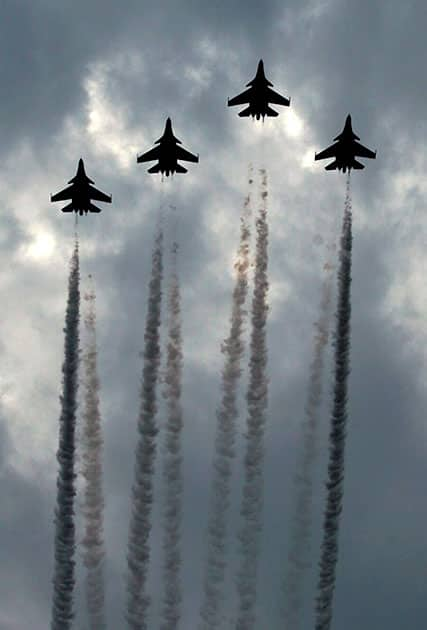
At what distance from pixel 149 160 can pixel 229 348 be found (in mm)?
19198

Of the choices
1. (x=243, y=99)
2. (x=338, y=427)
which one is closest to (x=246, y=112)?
(x=243, y=99)

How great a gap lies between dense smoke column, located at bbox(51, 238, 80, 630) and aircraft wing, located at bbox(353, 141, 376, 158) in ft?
90.2

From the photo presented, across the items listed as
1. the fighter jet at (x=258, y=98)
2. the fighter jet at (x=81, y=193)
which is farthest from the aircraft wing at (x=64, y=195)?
the fighter jet at (x=258, y=98)

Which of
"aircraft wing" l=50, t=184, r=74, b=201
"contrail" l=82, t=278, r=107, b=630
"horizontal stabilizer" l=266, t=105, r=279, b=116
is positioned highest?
"horizontal stabilizer" l=266, t=105, r=279, b=116

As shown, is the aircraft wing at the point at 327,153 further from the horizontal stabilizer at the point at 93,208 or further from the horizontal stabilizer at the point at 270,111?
the horizontal stabilizer at the point at 93,208

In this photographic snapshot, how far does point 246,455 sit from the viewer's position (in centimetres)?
12794

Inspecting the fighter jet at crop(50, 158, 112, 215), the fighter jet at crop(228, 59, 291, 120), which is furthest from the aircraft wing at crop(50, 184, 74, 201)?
the fighter jet at crop(228, 59, 291, 120)

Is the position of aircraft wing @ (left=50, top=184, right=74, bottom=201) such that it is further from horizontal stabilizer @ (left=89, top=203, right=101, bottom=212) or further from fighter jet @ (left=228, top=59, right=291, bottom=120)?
fighter jet @ (left=228, top=59, right=291, bottom=120)

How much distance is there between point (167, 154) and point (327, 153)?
14.9 meters

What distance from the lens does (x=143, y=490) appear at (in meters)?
126

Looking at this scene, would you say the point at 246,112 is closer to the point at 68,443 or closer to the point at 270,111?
the point at 270,111

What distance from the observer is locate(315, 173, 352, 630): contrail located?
121m

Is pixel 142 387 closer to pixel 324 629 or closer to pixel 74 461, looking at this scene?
pixel 74 461

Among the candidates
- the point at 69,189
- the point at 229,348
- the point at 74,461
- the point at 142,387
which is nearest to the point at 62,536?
the point at 74,461
